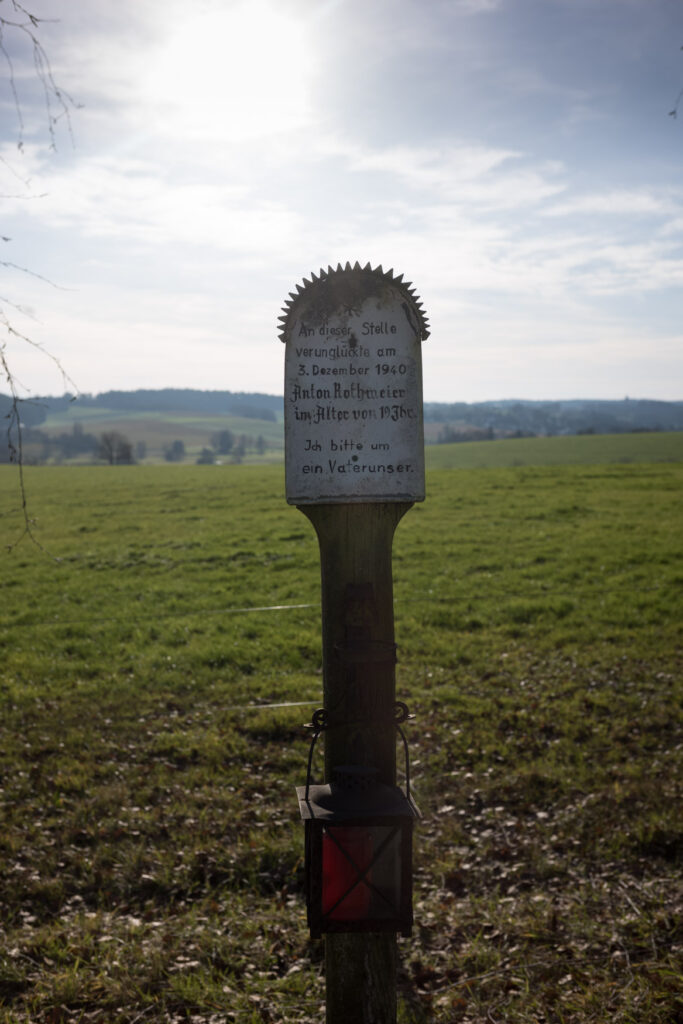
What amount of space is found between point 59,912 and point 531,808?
356 centimetres

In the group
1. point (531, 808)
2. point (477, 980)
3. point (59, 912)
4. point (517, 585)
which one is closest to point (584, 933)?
point (477, 980)

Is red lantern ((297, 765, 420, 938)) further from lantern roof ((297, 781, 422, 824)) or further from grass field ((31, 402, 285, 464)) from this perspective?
grass field ((31, 402, 285, 464))

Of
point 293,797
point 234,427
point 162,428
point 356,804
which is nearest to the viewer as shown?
point 356,804

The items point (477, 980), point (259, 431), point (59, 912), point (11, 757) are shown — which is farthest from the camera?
point (259, 431)

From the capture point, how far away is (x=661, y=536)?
56.9ft

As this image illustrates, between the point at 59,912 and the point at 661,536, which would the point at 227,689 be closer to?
the point at 59,912

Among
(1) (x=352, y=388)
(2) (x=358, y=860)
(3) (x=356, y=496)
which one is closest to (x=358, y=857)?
(2) (x=358, y=860)

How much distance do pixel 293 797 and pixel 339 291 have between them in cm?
480

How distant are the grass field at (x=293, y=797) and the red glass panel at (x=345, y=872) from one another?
155cm

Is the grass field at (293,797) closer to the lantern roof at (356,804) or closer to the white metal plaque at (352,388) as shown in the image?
the lantern roof at (356,804)

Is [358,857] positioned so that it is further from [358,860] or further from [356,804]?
[356,804]

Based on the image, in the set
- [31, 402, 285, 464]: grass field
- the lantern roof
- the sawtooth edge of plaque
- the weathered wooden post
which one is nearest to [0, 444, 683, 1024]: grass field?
the weathered wooden post

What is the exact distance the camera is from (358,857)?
2.78m

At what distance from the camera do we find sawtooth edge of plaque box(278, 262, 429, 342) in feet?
9.04
